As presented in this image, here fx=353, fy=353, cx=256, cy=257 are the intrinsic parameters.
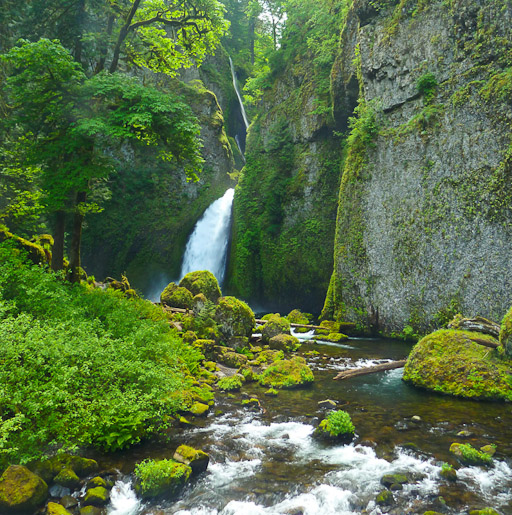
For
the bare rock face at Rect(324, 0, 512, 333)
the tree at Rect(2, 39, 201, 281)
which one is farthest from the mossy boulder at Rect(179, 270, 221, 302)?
the tree at Rect(2, 39, 201, 281)

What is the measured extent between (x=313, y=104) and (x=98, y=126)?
18.8 m

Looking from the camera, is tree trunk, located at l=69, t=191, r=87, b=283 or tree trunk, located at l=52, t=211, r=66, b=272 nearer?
tree trunk, located at l=52, t=211, r=66, b=272

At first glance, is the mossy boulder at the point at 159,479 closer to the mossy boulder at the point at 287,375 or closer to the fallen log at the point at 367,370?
the mossy boulder at the point at 287,375

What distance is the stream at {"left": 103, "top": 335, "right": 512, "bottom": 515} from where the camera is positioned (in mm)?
4473

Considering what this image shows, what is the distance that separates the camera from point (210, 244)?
1120 inches

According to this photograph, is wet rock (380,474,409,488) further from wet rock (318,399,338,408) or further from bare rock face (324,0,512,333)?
bare rock face (324,0,512,333)

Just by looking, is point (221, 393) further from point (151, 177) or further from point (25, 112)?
point (151, 177)

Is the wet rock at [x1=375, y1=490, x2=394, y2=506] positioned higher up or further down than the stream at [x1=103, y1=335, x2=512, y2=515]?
higher up

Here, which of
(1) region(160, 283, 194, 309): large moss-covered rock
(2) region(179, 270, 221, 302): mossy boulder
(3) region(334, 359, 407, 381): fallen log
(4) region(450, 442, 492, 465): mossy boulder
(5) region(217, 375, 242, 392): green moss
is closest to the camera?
(4) region(450, 442, 492, 465): mossy boulder

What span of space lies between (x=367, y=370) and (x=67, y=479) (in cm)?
813

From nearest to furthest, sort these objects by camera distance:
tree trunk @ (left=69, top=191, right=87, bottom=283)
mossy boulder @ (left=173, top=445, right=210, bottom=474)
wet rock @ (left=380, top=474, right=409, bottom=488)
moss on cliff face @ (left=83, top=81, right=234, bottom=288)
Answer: wet rock @ (left=380, top=474, right=409, bottom=488) < mossy boulder @ (left=173, top=445, right=210, bottom=474) < tree trunk @ (left=69, top=191, right=87, bottom=283) < moss on cliff face @ (left=83, top=81, right=234, bottom=288)

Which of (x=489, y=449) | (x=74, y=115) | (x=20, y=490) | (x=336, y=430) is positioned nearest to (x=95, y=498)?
(x=20, y=490)

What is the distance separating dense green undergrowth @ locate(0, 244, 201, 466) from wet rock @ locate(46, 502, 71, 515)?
581 mm

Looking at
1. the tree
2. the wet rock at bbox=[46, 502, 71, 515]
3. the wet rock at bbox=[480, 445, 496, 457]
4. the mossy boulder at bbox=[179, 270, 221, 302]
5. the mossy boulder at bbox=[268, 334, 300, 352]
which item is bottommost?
the mossy boulder at bbox=[268, 334, 300, 352]
